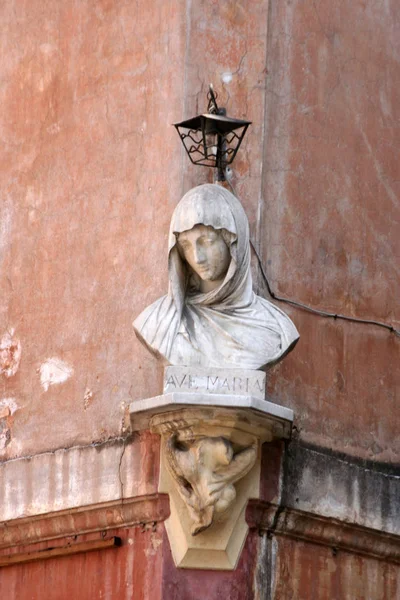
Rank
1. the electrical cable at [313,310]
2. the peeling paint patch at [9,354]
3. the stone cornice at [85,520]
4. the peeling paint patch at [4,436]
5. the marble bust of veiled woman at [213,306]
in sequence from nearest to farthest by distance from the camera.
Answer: the marble bust of veiled woman at [213,306]
the stone cornice at [85,520]
the electrical cable at [313,310]
the peeling paint patch at [4,436]
the peeling paint patch at [9,354]

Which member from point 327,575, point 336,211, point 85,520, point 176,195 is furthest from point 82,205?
point 327,575

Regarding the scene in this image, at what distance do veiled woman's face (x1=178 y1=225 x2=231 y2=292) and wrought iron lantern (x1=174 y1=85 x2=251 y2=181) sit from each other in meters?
0.58

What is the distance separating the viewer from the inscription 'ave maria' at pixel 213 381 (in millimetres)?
10781

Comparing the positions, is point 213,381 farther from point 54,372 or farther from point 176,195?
point 54,372

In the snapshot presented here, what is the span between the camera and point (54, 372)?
1197cm

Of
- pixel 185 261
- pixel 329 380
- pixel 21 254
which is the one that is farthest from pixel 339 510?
pixel 21 254

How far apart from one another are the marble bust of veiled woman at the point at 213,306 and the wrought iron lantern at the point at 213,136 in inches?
14.6

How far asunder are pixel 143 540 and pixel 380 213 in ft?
8.23

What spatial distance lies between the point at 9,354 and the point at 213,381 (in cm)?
191

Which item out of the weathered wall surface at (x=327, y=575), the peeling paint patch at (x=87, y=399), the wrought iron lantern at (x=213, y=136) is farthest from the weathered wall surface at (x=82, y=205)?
the weathered wall surface at (x=327, y=575)

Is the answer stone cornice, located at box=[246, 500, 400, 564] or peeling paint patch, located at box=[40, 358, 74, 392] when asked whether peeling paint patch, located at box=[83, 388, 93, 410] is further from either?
stone cornice, located at box=[246, 500, 400, 564]

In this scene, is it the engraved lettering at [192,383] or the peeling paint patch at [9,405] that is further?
the peeling paint patch at [9,405]

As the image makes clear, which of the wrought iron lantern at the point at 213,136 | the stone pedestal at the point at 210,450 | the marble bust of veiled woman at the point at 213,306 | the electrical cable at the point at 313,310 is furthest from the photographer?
→ the electrical cable at the point at 313,310

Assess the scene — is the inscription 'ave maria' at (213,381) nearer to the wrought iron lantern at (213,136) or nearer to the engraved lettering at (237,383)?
the engraved lettering at (237,383)
